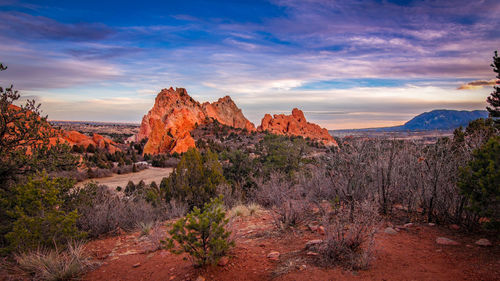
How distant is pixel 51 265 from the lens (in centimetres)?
435

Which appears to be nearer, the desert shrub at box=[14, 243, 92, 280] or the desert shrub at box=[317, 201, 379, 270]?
the desert shrub at box=[317, 201, 379, 270]

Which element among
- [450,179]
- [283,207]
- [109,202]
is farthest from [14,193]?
[450,179]

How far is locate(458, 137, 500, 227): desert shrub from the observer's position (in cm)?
391

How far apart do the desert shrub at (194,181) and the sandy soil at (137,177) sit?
37.0 ft

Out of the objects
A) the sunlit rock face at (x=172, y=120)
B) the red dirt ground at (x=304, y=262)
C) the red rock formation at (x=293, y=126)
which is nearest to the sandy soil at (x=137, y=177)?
the sunlit rock face at (x=172, y=120)

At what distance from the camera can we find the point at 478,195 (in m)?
4.29

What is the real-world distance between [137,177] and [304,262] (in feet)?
77.4

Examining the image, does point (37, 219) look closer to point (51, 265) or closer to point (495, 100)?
point (51, 265)

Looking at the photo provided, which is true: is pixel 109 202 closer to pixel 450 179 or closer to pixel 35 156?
pixel 35 156

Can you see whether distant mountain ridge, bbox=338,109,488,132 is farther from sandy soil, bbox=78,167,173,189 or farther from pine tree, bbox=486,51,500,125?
sandy soil, bbox=78,167,173,189

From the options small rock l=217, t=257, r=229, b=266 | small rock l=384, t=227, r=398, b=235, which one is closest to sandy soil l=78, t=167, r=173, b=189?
small rock l=217, t=257, r=229, b=266

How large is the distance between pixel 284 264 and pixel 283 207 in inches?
72.5

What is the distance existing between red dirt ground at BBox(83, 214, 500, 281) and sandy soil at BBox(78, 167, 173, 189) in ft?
58.3

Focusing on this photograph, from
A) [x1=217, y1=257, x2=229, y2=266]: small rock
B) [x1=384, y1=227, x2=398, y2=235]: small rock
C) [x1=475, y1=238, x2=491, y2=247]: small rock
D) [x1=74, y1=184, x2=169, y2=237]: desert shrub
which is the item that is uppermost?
[x1=475, y1=238, x2=491, y2=247]: small rock
